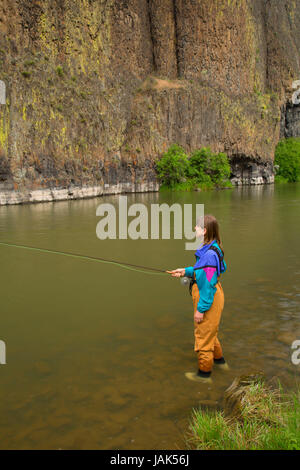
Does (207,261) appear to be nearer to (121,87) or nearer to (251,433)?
(251,433)

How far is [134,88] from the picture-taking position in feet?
162

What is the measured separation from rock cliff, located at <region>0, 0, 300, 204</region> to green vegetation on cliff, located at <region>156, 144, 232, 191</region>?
165 centimetres

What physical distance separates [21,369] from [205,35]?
6181 centimetres

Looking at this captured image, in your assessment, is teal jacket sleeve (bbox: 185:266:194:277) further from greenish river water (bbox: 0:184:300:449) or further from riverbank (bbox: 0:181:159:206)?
riverbank (bbox: 0:181:159:206)

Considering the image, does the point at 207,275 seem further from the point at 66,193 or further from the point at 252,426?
the point at 66,193

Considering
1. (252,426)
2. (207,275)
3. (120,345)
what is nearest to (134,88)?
(120,345)

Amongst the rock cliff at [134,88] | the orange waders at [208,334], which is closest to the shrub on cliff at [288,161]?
the rock cliff at [134,88]

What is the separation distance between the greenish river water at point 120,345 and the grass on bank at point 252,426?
0.21 metres

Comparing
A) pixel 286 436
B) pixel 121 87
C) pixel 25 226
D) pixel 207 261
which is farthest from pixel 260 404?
pixel 121 87

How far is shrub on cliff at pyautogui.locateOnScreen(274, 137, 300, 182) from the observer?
6831 cm

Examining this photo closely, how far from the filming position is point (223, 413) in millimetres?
3219

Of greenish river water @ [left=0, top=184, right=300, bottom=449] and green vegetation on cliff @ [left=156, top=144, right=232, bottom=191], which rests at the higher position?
green vegetation on cliff @ [left=156, top=144, right=232, bottom=191]

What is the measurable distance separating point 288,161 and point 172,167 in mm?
31009

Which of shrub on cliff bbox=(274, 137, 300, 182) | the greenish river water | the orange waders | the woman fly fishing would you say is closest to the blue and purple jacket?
the woman fly fishing
